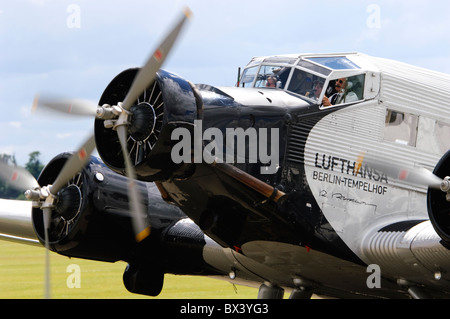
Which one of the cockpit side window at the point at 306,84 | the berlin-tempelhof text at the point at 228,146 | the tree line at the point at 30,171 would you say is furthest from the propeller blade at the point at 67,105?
the tree line at the point at 30,171

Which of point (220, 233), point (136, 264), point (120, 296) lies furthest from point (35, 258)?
point (220, 233)

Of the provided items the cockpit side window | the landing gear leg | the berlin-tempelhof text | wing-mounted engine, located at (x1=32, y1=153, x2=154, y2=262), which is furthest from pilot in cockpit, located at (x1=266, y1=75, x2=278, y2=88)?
wing-mounted engine, located at (x1=32, y1=153, x2=154, y2=262)

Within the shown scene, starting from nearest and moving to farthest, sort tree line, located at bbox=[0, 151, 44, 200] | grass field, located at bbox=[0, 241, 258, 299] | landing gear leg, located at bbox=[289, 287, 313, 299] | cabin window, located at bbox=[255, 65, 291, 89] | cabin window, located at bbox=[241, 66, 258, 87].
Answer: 1. cabin window, located at bbox=[255, 65, 291, 89]
2. cabin window, located at bbox=[241, 66, 258, 87]
3. landing gear leg, located at bbox=[289, 287, 313, 299]
4. grass field, located at bbox=[0, 241, 258, 299]
5. tree line, located at bbox=[0, 151, 44, 200]

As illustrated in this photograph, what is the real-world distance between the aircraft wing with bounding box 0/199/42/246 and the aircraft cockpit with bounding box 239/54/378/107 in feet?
19.4

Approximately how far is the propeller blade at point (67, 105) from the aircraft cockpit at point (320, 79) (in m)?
2.77

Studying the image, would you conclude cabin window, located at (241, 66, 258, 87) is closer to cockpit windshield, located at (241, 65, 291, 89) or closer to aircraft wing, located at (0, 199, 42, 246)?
→ cockpit windshield, located at (241, 65, 291, 89)

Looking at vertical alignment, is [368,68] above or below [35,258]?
above

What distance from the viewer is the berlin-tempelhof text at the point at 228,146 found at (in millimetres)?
9828

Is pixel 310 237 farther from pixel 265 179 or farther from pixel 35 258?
pixel 35 258

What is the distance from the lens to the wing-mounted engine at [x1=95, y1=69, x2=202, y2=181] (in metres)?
9.67

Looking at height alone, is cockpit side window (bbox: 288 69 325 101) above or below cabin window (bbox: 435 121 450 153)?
above

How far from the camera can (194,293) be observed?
78.1 ft

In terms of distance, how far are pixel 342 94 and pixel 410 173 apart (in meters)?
1.89

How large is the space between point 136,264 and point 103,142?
14.3ft
